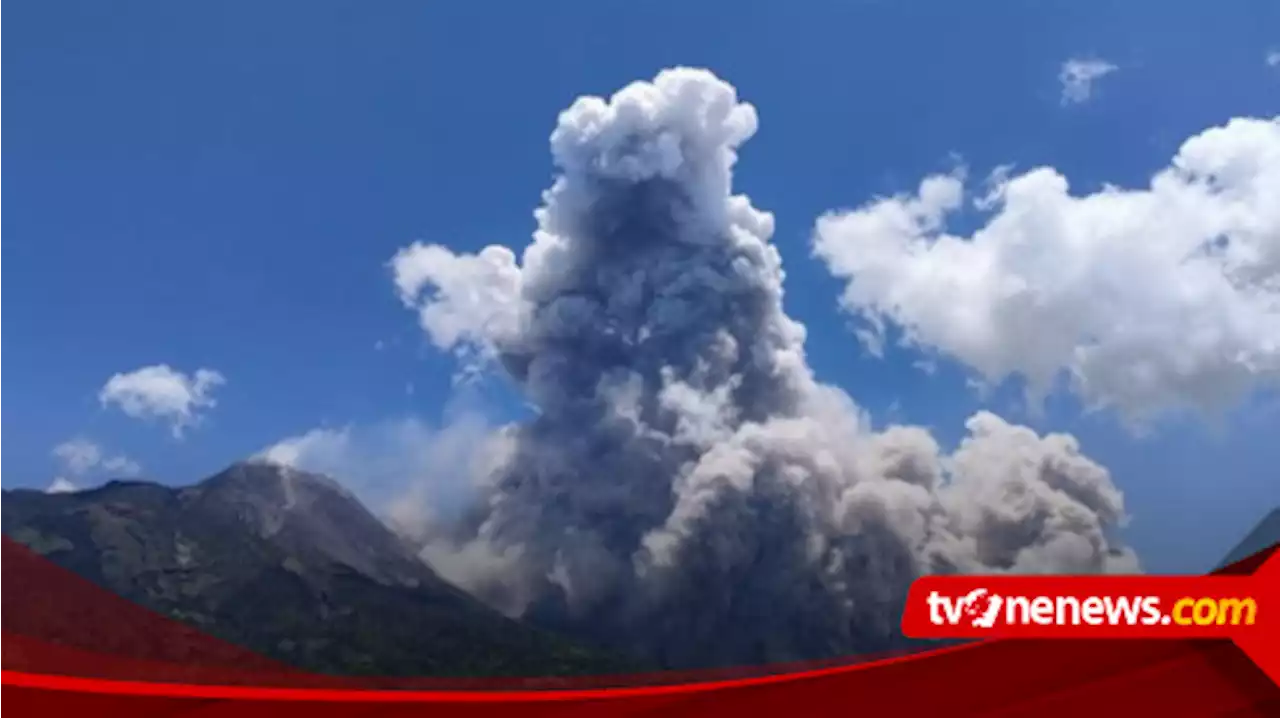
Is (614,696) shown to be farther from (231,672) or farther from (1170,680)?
(1170,680)

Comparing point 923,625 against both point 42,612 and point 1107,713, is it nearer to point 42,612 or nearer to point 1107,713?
point 1107,713

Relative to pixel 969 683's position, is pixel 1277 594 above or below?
above

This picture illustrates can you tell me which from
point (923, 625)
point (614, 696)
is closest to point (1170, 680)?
point (923, 625)

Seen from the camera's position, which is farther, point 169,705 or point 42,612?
point 42,612

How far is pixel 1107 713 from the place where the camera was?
29453 mm

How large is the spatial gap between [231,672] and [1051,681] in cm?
2443

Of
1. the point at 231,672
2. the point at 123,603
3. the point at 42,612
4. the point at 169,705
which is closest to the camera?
the point at 169,705

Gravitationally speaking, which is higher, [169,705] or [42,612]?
[42,612]

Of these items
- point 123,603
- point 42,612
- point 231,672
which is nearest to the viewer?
point 231,672

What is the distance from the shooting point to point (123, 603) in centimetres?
4091

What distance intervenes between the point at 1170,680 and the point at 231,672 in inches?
1084

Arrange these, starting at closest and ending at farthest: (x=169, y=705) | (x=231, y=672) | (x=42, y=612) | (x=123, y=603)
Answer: (x=169, y=705), (x=231, y=672), (x=123, y=603), (x=42, y=612)

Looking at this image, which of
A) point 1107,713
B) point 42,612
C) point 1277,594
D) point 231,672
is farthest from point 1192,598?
point 42,612

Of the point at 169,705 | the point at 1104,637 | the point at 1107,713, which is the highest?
the point at 1104,637
